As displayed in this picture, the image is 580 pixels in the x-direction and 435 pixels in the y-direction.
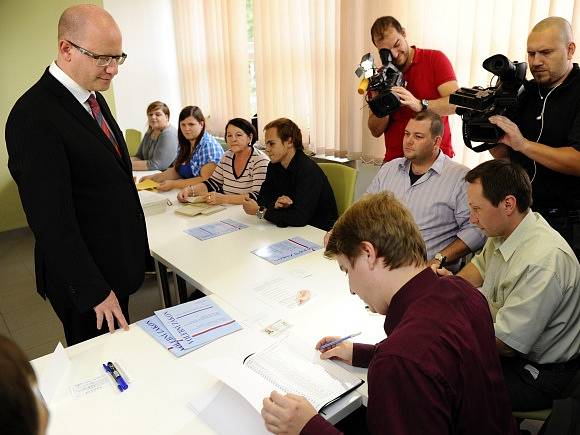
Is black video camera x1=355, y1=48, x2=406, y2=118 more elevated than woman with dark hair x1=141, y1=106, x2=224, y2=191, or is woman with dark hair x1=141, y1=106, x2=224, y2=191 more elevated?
black video camera x1=355, y1=48, x2=406, y2=118

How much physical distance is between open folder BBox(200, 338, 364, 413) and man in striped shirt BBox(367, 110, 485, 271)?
104 cm

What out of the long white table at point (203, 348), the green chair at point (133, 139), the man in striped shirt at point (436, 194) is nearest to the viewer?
the long white table at point (203, 348)

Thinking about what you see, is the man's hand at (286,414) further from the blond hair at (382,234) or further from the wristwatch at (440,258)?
the wristwatch at (440,258)

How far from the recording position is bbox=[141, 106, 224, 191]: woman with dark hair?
11.2 ft

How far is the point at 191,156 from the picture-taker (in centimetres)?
355

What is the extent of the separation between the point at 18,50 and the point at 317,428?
4937mm

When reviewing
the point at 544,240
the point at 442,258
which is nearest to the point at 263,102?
the point at 442,258

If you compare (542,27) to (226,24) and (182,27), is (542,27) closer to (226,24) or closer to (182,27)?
(226,24)

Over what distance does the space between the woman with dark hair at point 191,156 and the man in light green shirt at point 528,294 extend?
2.27m

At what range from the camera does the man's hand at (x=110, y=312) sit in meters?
1.44

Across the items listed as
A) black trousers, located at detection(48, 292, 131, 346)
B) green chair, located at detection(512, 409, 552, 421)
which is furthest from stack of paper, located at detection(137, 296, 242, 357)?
green chair, located at detection(512, 409, 552, 421)

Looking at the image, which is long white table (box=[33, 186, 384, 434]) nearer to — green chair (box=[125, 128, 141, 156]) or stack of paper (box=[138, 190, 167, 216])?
stack of paper (box=[138, 190, 167, 216])

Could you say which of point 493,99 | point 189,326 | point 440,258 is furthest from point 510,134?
point 189,326

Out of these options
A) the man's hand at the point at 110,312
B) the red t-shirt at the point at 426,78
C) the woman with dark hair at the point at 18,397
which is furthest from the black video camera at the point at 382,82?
the woman with dark hair at the point at 18,397
